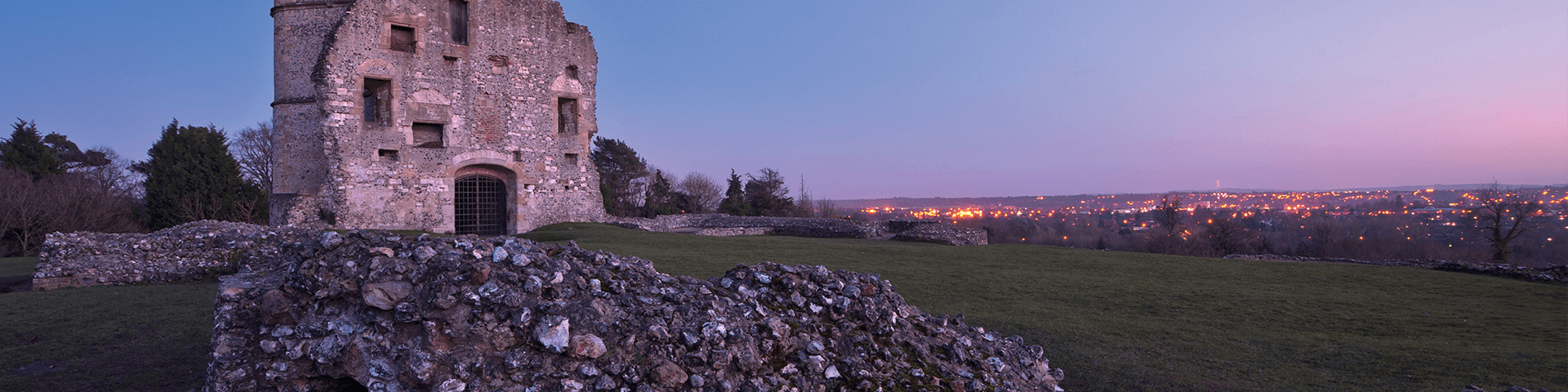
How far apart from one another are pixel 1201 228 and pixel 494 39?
31829 millimetres

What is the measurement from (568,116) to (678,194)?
72.6ft

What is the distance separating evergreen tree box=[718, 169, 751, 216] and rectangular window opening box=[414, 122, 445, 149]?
2010 centimetres

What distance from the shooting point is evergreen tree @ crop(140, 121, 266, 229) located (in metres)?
24.7

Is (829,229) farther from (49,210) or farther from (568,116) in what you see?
(49,210)

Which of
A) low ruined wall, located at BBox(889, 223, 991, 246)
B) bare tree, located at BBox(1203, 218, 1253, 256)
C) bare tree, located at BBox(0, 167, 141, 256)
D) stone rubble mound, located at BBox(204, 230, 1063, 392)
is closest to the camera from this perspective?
stone rubble mound, located at BBox(204, 230, 1063, 392)

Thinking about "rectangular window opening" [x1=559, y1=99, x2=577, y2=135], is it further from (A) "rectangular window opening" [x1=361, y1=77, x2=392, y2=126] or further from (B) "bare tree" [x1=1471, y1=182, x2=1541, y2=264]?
(B) "bare tree" [x1=1471, y1=182, x2=1541, y2=264]

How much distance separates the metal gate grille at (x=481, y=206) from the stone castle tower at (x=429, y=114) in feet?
0.11

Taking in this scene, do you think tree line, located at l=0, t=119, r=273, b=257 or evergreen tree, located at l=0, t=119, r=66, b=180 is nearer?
tree line, located at l=0, t=119, r=273, b=257

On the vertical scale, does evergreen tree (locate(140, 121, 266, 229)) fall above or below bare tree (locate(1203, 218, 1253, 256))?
above

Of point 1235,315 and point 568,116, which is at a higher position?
point 568,116

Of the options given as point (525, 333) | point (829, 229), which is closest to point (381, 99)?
point (829, 229)

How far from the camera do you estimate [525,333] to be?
10.7 feet

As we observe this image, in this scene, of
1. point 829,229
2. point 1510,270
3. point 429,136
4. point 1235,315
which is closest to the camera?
point 1235,315

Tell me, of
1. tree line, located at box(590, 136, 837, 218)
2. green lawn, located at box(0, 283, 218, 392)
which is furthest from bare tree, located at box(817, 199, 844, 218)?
green lawn, located at box(0, 283, 218, 392)
